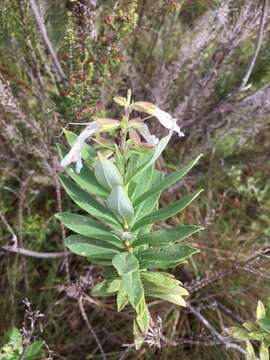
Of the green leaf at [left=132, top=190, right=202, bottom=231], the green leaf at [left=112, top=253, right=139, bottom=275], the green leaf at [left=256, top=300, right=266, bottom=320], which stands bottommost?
the green leaf at [left=256, top=300, right=266, bottom=320]

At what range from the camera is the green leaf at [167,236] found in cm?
118

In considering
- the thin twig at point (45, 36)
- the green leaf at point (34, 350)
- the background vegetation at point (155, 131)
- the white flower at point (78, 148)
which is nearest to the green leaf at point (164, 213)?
the white flower at point (78, 148)

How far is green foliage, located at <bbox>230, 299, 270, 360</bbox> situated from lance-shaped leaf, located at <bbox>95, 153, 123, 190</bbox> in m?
0.62

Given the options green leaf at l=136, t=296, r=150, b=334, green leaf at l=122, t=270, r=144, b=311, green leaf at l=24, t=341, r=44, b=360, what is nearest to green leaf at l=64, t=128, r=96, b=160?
green leaf at l=122, t=270, r=144, b=311

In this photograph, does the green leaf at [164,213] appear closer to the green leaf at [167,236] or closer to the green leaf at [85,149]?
the green leaf at [167,236]

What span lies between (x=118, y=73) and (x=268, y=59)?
0.66m

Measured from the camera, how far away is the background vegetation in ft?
6.08

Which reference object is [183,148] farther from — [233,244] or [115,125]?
[115,125]

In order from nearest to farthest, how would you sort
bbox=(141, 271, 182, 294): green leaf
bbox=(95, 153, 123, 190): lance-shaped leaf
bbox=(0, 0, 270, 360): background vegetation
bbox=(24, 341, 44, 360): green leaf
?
bbox=(95, 153, 123, 190): lance-shaped leaf < bbox=(141, 271, 182, 294): green leaf < bbox=(24, 341, 44, 360): green leaf < bbox=(0, 0, 270, 360): background vegetation

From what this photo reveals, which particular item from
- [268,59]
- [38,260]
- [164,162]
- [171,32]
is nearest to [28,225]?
[38,260]

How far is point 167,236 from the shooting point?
1.22m

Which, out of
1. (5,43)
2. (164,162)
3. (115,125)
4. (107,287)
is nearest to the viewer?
(115,125)

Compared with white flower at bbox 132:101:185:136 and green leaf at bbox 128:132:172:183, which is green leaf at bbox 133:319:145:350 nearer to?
green leaf at bbox 128:132:172:183

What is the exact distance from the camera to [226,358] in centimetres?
205
